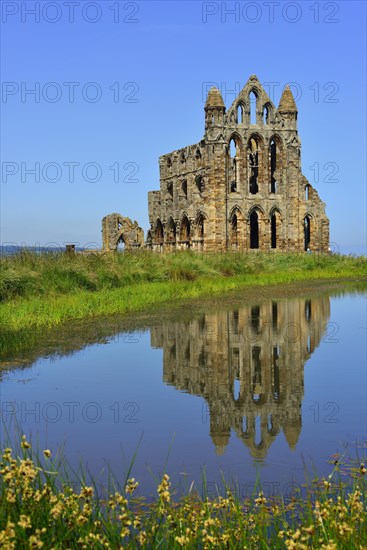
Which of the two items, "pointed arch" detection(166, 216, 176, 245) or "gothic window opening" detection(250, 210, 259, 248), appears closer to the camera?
"gothic window opening" detection(250, 210, 259, 248)

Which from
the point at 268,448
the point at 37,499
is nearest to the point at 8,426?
the point at 268,448

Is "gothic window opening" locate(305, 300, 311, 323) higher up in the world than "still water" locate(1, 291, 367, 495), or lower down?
higher up

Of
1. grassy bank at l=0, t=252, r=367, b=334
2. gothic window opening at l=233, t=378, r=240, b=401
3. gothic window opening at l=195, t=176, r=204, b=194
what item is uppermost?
gothic window opening at l=195, t=176, r=204, b=194

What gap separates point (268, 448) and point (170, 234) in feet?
168

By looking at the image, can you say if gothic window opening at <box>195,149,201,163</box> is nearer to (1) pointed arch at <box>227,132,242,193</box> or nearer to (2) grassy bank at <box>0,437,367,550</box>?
(1) pointed arch at <box>227,132,242,193</box>

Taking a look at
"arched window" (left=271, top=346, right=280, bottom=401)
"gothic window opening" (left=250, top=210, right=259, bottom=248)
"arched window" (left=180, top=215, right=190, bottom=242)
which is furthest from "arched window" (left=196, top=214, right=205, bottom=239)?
"arched window" (left=271, top=346, right=280, bottom=401)

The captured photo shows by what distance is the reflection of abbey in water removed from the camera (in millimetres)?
9180

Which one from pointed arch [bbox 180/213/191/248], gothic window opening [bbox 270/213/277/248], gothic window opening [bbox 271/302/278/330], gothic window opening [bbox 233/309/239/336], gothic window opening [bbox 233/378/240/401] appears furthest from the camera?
pointed arch [bbox 180/213/191/248]

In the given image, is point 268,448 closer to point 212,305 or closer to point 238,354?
point 238,354

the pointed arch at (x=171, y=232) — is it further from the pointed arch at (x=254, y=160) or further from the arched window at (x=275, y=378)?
the arched window at (x=275, y=378)

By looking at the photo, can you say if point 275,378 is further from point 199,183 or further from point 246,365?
point 199,183

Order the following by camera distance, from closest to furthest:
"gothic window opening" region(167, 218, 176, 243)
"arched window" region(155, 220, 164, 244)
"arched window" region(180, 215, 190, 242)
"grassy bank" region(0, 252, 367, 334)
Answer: "grassy bank" region(0, 252, 367, 334)
"arched window" region(180, 215, 190, 242)
"gothic window opening" region(167, 218, 176, 243)
"arched window" region(155, 220, 164, 244)

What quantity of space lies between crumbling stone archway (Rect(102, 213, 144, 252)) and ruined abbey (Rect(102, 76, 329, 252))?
6690mm

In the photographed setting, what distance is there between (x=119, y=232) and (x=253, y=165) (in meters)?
15.1
